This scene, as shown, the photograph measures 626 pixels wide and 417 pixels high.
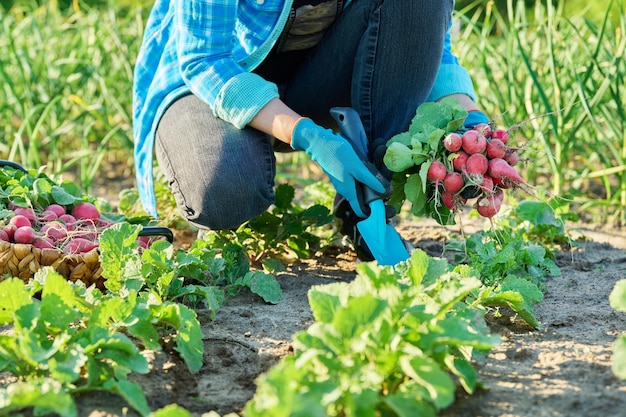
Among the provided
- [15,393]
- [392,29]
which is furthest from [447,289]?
[392,29]

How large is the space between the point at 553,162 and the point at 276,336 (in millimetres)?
1348

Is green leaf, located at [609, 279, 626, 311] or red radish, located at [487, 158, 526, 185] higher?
red radish, located at [487, 158, 526, 185]

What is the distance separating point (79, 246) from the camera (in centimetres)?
178

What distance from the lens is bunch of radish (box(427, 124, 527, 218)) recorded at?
1683 millimetres

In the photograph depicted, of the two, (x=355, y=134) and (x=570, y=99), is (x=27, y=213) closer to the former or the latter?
(x=355, y=134)

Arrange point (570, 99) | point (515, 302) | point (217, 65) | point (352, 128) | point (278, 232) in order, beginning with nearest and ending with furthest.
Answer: point (515, 302), point (352, 128), point (217, 65), point (278, 232), point (570, 99)

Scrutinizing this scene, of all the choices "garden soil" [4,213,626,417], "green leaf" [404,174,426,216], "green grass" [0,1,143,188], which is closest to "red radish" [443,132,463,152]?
"green leaf" [404,174,426,216]

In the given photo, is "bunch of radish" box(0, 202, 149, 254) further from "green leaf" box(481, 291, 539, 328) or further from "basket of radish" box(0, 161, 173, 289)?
"green leaf" box(481, 291, 539, 328)

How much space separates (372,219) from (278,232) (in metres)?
0.46

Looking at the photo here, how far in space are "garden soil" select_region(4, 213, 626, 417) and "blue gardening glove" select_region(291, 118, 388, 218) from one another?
0.99ft

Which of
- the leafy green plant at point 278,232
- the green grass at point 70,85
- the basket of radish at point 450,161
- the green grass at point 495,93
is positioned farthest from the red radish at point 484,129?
the green grass at point 70,85

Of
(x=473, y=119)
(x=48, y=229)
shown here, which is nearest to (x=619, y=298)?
(x=473, y=119)

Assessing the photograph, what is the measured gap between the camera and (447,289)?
1273 mm

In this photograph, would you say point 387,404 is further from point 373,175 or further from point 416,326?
point 373,175
